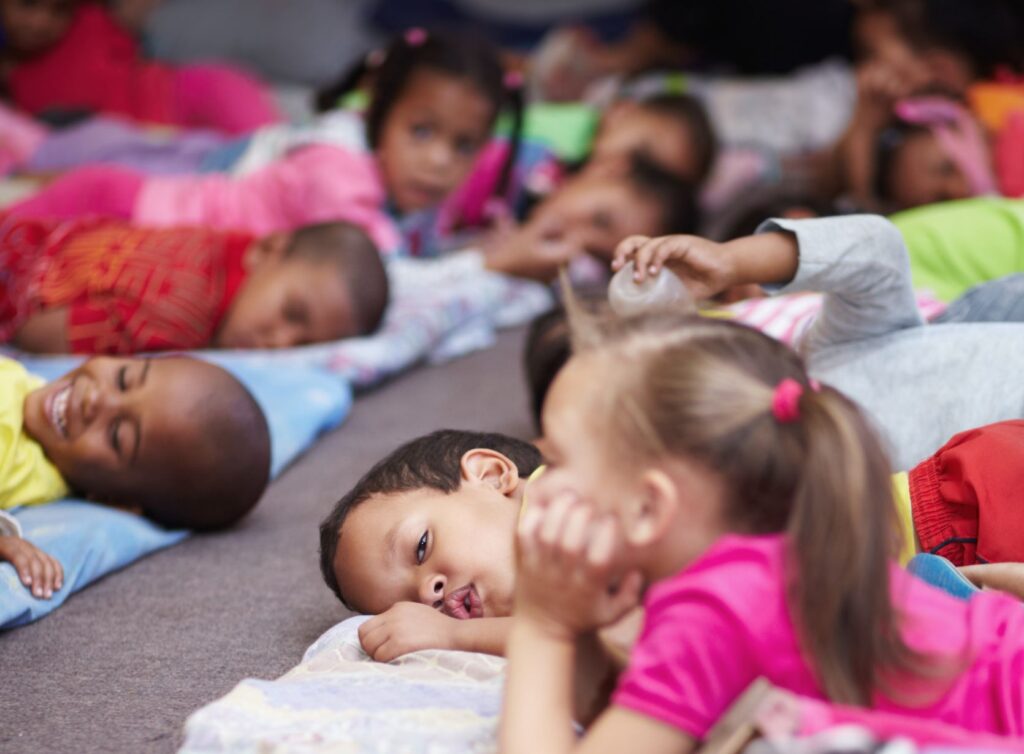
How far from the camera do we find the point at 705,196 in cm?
279

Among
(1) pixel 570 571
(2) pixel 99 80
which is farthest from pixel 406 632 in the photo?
(2) pixel 99 80

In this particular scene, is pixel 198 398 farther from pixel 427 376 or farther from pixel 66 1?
pixel 66 1

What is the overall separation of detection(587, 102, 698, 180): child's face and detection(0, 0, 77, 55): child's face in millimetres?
1490

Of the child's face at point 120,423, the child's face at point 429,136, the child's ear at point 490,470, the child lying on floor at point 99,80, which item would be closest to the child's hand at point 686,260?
the child's ear at point 490,470

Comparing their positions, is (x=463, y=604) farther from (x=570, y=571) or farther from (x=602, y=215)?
(x=602, y=215)

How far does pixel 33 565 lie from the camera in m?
1.14

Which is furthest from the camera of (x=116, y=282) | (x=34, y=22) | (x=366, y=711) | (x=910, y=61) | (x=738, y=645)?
(x=34, y=22)

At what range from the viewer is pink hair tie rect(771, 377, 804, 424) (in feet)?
2.19

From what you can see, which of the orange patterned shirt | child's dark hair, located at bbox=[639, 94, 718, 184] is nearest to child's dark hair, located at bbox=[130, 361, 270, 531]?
the orange patterned shirt

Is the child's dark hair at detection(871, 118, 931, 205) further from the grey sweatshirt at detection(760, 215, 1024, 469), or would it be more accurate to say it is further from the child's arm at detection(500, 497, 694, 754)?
the child's arm at detection(500, 497, 694, 754)

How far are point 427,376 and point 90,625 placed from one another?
101 cm

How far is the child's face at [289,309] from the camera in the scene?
192 centimetres

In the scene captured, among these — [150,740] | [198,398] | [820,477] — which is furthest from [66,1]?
[820,477]

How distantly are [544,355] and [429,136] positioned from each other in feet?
3.34
